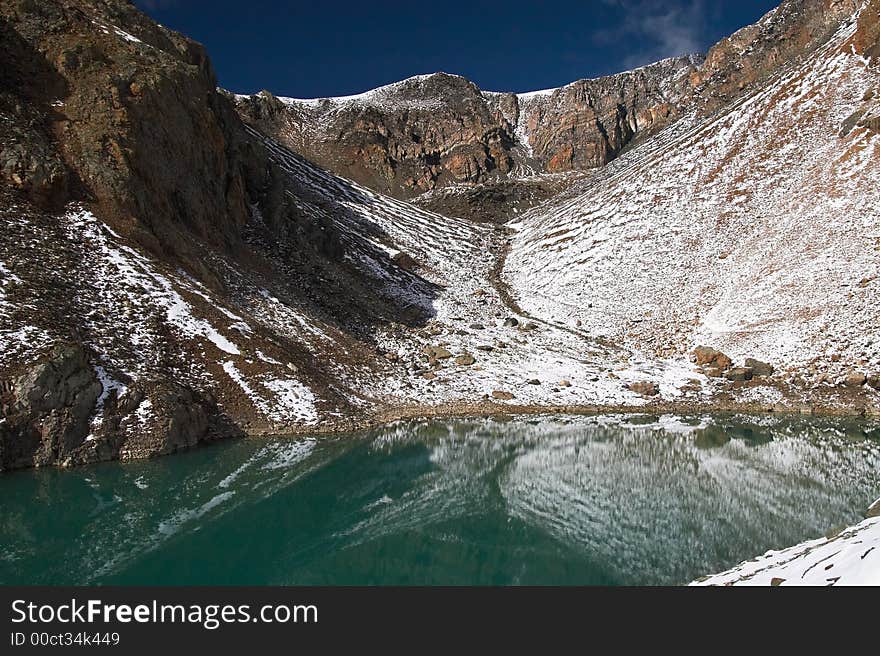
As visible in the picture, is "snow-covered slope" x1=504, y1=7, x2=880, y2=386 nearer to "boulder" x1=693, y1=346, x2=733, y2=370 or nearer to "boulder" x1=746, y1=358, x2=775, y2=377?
"boulder" x1=746, y1=358, x2=775, y2=377

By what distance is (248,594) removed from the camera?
9586mm

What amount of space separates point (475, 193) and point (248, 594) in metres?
116

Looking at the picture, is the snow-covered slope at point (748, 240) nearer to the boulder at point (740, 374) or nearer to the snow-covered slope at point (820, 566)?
the boulder at point (740, 374)

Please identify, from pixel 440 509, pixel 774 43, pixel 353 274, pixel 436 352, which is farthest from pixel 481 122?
pixel 440 509

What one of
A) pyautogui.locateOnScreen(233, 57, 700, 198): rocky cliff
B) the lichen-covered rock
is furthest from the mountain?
pyautogui.locateOnScreen(233, 57, 700, 198): rocky cliff

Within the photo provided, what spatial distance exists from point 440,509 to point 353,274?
3949 cm

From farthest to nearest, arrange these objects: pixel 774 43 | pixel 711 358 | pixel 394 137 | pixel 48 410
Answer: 1. pixel 394 137
2. pixel 774 43
3. pixel 711 358
4. pixel 48 410

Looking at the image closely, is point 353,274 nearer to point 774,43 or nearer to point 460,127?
point 774,43

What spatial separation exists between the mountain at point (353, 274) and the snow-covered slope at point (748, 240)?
0.25 meters

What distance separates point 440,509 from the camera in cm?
1867

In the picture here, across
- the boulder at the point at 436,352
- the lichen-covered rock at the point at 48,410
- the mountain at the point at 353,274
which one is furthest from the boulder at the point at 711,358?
the lichen-covered rock at the point at 48,410

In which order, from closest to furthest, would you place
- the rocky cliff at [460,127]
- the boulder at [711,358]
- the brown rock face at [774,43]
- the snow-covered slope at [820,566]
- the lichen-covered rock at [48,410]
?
the snow-covered slope at [820,566]
the lichen-covered rock at [48,410]
the boulder at [711,358]
the brown rock face at [774,43]
the rocky cliff at [460,127]

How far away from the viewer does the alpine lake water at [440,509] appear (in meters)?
13.4

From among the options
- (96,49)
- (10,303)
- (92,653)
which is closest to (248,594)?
(92,653)
